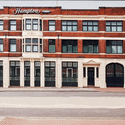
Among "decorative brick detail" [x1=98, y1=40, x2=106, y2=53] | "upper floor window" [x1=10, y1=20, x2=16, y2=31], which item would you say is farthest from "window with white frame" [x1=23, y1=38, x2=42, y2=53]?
"decorative brick detail" [x1=98, y1=40, x2=106, y2=53]

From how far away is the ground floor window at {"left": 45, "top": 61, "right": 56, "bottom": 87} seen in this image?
2855 centimetres

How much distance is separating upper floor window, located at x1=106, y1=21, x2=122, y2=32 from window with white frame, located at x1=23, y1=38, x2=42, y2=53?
8949 millimetres

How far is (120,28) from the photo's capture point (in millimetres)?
28672

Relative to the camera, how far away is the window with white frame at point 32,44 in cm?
2808

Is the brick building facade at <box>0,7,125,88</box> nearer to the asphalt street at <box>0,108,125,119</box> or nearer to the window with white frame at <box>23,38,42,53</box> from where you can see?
the window with white frame at <box>23,38,42,53</box>

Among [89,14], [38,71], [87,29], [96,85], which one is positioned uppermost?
[89,14]

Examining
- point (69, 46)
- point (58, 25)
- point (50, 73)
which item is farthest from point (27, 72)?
point (58, 25)

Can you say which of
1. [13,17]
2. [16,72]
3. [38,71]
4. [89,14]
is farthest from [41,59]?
[89,14]

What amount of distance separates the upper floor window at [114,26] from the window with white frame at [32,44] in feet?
29.4

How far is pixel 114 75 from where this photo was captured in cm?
2867

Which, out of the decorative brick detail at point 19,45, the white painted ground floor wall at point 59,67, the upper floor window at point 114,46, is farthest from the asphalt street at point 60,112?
the upper floor window at point 114,46

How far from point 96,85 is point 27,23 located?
11800 mm

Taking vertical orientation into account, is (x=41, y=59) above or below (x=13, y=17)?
below

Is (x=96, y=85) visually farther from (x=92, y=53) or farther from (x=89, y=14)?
(x=89, y=14)
